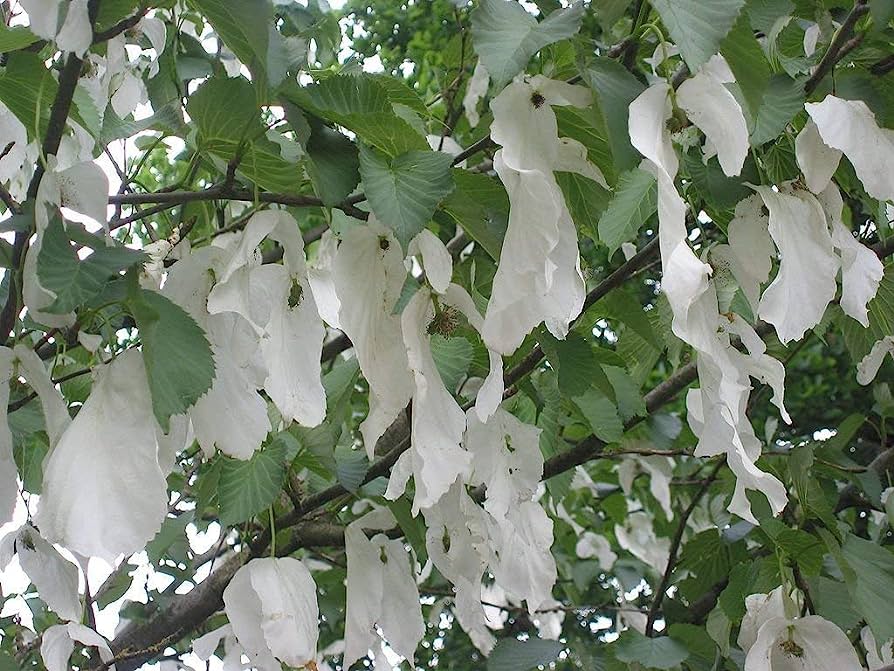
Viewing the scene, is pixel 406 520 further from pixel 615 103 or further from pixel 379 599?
pixel 615 103

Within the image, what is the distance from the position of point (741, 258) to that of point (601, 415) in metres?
0.42

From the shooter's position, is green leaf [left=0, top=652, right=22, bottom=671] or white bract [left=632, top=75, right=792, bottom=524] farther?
green leaf [left=0, top=652, right=22, bottom=671]

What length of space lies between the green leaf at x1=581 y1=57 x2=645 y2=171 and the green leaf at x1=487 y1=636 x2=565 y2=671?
708 millimetres

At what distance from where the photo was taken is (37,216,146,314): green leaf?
0.58 meters

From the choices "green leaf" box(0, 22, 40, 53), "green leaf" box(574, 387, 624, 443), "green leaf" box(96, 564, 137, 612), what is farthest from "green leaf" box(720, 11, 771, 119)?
"green leaf" box(96, 564, 137, 612)

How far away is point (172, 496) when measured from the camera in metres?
1.44

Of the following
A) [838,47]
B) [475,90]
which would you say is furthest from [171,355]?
[475,90]

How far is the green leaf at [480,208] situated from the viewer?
658 mm

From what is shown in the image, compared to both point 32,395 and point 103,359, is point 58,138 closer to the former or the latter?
point 103,359

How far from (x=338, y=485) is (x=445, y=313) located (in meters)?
0.43

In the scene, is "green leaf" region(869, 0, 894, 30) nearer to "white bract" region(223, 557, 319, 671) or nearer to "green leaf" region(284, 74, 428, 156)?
"green leaf" region(284, 74, 428, 156)

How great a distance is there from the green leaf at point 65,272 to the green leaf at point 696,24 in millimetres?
323

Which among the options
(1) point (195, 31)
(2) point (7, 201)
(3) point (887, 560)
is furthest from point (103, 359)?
(1) point (195, 31)

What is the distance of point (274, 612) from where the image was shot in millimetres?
780
